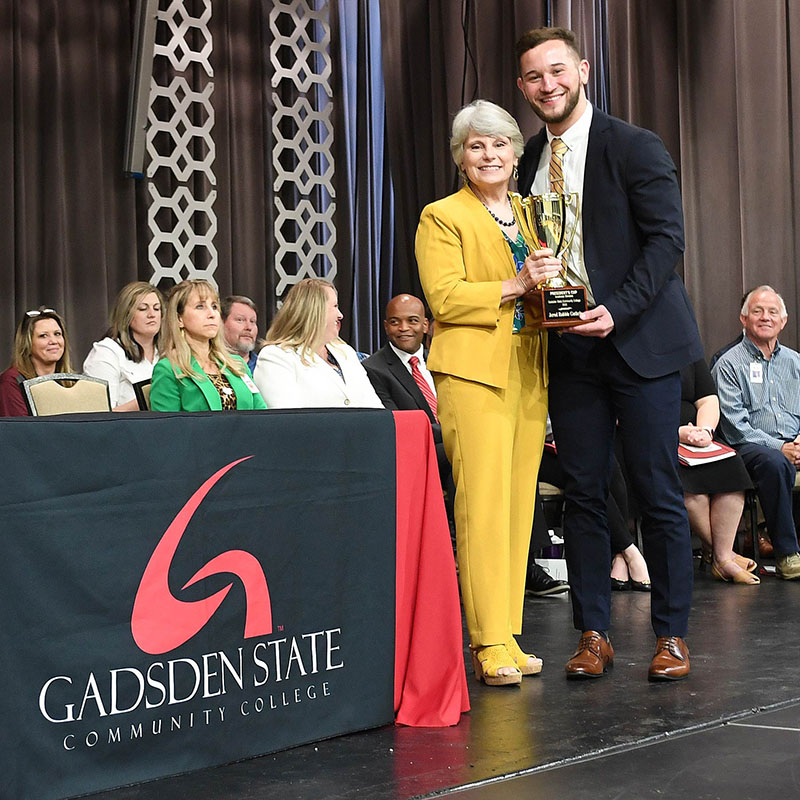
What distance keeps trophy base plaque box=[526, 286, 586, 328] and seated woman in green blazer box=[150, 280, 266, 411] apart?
1167 millimetres

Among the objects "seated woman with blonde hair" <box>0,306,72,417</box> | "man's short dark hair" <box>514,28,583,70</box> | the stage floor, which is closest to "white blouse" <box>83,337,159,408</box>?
"seated woman with blonde hair" <box>0,306,72,417</box>

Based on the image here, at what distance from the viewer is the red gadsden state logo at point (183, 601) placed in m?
1.91

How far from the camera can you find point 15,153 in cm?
532

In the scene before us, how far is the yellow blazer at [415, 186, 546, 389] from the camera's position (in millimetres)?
2615

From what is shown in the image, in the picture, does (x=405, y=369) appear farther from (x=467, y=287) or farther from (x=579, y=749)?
(x=579, y=749)

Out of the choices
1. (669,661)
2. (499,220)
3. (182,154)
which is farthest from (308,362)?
(182,154)

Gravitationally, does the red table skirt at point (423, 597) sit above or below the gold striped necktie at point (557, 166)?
below

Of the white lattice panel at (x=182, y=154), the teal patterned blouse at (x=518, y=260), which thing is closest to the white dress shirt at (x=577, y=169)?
the teal patterned blouse at (x=518, y=260)

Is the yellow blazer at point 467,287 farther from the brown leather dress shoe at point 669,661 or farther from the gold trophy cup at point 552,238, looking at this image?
the brown leather dress shoe at point 669,661

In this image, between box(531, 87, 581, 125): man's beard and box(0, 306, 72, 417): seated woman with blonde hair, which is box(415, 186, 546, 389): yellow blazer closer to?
box(531, 87, 581, 125): man's beard

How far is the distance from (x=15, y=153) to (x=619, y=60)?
3.14 m

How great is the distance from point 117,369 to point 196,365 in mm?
1220

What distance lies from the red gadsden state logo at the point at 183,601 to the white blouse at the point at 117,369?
8.23 ft

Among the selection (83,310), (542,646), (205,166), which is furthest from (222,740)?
(205,166)
